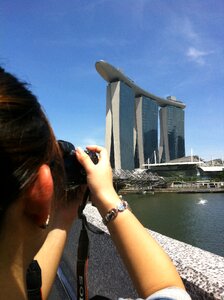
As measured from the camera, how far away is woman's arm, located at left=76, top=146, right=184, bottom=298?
2.12 feet

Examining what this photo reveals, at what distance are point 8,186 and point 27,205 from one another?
0.13 ft

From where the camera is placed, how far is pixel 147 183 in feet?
172

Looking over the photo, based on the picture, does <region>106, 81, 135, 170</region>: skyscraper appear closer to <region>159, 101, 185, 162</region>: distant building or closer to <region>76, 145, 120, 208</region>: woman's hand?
<region>159, 101, 185, 162</region>: distant building

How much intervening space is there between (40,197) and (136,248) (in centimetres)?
23

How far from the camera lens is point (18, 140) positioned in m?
0.51

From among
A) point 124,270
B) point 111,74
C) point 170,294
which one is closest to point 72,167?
point 170,294

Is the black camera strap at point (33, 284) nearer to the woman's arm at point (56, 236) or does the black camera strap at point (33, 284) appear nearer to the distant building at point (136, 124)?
the woman's arm at point (56, 236)

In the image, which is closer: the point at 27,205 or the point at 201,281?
the point at 27,205

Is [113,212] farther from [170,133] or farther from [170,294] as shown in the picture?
[170,133]

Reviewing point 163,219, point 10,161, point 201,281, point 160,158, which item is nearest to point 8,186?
point 10,161

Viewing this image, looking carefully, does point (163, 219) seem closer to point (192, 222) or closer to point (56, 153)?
point (192, 222)

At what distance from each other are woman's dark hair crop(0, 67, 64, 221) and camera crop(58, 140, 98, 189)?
0.54 feet

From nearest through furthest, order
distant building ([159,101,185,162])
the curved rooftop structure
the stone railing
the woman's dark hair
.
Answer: the woman's dark hair → the stone railing → the curved rooftop structure → distant building ([159,101,185,162])

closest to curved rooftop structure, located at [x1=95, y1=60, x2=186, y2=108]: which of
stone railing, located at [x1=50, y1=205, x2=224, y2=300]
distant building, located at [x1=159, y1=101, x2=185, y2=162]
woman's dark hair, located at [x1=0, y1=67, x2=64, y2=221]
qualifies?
distant building, located at [x1=159, y1=101, x2=185, y2=162]
